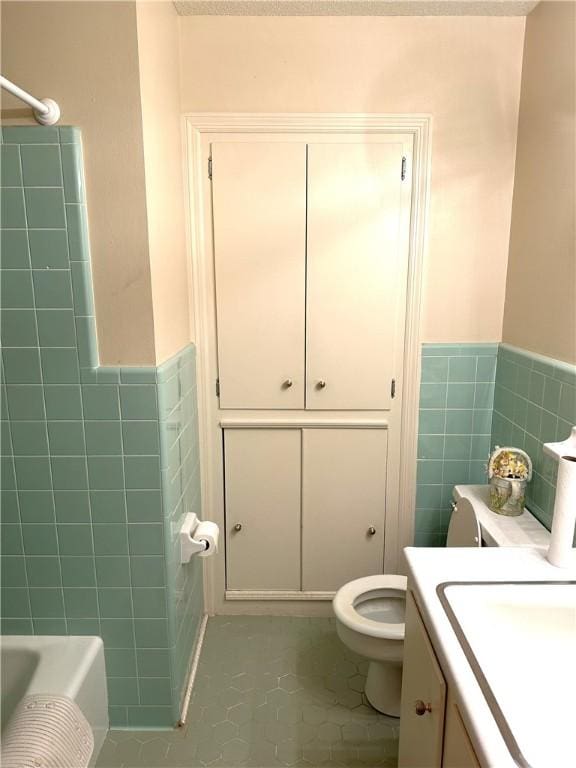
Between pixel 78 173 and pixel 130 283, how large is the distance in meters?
0.32

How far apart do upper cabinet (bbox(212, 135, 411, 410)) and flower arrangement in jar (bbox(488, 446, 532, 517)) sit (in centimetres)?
54

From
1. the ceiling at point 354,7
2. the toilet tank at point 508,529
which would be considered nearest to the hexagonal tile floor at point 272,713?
the toilet tank at point 508,529

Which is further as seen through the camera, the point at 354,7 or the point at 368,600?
the point at 368,600

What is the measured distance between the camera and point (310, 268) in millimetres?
1996

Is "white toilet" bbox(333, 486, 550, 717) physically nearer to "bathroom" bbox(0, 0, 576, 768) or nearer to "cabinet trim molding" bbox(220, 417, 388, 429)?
"bathroom" bbox(0, 0, 576, 768)

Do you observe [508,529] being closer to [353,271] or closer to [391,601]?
[391,601]

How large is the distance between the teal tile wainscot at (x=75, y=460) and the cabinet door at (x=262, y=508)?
48 centimetres

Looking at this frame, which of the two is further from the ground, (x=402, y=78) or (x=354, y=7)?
(x=354, y=7)

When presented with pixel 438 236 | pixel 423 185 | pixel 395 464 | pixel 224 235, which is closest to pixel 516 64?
pixel 423 185

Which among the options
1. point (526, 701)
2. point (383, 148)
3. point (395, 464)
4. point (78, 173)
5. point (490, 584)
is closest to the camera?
point (526, 701)

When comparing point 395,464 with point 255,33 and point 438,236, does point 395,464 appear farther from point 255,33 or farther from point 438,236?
point 255,33

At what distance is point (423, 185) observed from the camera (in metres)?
1.93

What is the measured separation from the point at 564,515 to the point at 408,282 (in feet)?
3.59

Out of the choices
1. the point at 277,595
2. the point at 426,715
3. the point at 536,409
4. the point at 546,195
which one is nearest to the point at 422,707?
the point at 426,715
